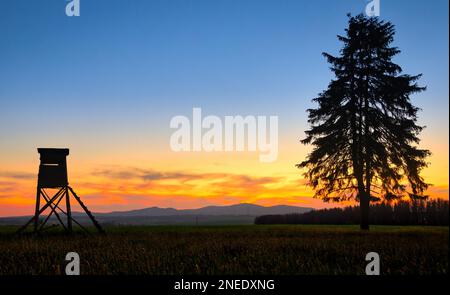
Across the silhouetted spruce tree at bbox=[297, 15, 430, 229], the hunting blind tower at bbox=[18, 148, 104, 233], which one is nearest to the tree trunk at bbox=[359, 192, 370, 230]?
the silhouetted spruce tree at bbox=[297, 15, 430, 229]

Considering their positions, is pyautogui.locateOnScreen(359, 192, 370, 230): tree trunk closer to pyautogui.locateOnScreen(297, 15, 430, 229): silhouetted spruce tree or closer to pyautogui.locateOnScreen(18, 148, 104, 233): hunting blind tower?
pyautogui.locateOnScreen(297, 15, 430, 229): silhouetted spruce tree

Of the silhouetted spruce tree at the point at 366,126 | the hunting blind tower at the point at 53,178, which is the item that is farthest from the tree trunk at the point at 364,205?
the hunting blind tower at the point at 53,178

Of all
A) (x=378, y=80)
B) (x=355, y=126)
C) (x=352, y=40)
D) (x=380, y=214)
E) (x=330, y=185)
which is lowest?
(x=380, y=214)

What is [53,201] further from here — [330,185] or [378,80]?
[378,80]

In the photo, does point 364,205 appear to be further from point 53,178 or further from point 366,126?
point 53,178

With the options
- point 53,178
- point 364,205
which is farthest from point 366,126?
point 53,178

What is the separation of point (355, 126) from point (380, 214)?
34.6 ft

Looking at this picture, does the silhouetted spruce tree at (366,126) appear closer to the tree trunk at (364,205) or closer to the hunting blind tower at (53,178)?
the tree trunk at (364,205)

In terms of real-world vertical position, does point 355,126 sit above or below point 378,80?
A: below
